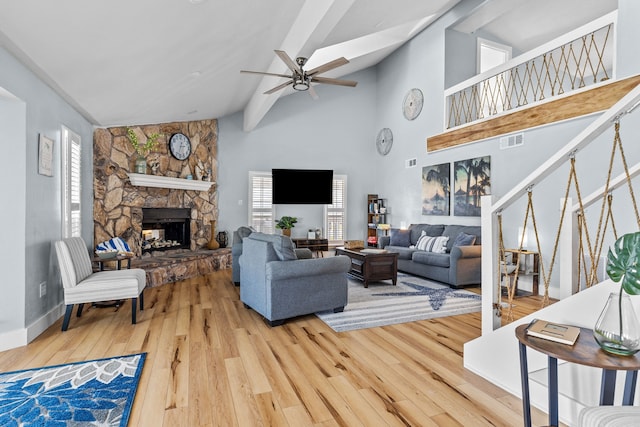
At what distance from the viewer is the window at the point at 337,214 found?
8.75m

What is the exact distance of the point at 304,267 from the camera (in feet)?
11.9

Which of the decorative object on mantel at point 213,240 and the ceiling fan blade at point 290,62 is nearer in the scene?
the ceiling fan blade at point 290,62

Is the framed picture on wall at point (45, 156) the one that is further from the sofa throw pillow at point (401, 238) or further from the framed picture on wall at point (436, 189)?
the framed picture on wall at point (436, 189)

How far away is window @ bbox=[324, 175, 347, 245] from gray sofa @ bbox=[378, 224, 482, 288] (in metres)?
1.89

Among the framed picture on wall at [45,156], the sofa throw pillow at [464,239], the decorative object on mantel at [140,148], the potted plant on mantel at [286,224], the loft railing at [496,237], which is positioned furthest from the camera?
the potted plant on mantel at [286,224]

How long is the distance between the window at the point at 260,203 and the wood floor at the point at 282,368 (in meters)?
4.15

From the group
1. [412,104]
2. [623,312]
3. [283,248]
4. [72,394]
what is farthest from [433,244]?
[72,394]

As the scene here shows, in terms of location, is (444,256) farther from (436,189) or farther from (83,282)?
(83,282)

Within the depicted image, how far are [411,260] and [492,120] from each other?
2643 millimetres

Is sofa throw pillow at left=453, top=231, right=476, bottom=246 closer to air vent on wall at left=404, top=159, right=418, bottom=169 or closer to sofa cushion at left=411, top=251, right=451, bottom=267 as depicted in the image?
sofa cushion at left=411, top=251, right=451, bottom=267

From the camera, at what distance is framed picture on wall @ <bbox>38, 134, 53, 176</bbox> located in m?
3.34

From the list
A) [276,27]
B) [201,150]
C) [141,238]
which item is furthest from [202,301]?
[201,150]

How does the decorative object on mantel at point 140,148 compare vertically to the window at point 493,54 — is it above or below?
below

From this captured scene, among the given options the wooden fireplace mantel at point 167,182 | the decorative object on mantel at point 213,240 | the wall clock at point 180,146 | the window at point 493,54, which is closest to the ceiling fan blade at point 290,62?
the wooden fireplace mantel at point 167,182
